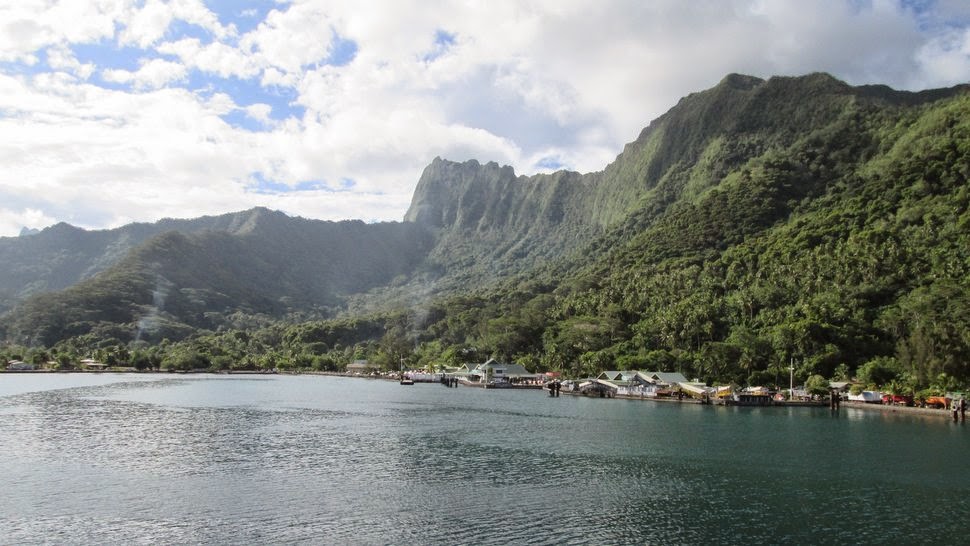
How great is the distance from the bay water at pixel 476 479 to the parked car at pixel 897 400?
10.5 m

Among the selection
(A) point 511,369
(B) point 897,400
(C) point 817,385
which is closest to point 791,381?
(C) point 817,385

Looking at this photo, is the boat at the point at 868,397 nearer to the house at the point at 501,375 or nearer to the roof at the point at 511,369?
the house at the point at 501,375

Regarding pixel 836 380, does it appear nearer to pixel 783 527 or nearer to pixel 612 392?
pixel 612 392

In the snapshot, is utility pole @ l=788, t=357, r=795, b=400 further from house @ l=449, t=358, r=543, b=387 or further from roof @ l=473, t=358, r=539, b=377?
roof @ l=473, t=358, r=539, b=377

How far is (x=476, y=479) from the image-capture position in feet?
149

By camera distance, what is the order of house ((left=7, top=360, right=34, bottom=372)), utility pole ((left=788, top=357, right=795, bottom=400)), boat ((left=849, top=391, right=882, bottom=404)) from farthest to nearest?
house ((left=7, top=360, right=34, bottom=372)) → utility pole ((left=788, top=357, right=795, bottom=400)) → boat ((left=849, top=391, right=882, bottom=404))

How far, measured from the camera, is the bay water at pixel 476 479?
1347 inches

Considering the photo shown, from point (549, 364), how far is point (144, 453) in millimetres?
108686

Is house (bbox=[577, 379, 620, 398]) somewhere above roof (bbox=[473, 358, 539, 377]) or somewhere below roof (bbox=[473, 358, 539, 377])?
below

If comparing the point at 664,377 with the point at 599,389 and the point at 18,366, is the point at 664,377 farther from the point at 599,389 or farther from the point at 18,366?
the point at 18,366

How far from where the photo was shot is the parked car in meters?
93.9

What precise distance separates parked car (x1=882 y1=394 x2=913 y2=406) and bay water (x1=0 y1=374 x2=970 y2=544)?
10.5m

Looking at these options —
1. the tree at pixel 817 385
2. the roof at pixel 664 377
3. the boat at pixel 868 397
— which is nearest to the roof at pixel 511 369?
the roof at pixel 664 377

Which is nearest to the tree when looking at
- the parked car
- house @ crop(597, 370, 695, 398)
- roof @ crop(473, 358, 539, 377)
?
the parked car
